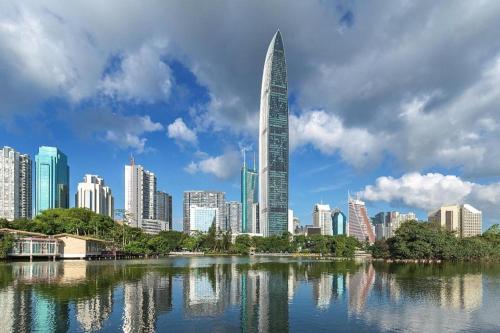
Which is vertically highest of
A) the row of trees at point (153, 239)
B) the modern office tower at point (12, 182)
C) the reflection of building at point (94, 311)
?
the modern office tower at point (12, 182)

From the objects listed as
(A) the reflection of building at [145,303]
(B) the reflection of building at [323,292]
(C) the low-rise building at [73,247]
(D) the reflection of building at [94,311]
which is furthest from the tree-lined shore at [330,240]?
(D) the reflection of building at [94,311]

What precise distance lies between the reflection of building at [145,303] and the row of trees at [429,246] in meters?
71.4

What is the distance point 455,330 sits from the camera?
2592cm

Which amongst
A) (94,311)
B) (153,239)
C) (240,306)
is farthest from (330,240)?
(94,311)

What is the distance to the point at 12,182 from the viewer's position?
611 feet

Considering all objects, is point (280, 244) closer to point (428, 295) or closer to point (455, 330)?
point (428, 295)

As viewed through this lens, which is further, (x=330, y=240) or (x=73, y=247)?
(x=330, y=240)

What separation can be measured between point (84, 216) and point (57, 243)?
91.5 feet

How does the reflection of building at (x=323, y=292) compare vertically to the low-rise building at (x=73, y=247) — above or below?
above

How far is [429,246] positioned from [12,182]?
553 feet

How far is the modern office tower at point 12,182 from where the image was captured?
181 meters

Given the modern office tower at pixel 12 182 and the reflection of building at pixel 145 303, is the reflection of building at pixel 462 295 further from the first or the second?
the modern office tower at pixel 12 182

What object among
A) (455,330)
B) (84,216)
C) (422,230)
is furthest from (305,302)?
(84,216)

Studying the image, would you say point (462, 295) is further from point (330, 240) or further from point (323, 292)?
point (330, 240)
